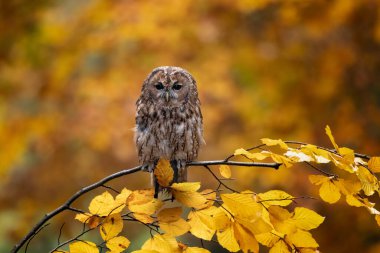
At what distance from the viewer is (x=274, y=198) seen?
1660 mm

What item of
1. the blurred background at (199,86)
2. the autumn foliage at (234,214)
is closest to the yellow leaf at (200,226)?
the autumn foliage at (234,214)

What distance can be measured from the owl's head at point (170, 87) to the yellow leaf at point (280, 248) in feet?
3.77

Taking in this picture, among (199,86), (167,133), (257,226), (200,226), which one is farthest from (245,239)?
(199,86)

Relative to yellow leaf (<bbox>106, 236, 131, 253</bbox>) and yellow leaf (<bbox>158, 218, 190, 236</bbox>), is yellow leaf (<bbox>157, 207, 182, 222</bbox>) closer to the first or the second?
yellow leaf (<bbox>158, 218, 190, 236</bbox>)

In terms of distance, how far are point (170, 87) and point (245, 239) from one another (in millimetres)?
1262

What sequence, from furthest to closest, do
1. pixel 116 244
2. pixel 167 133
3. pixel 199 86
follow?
pixel 199 86 < pixel 167 133 < pixel 116 244

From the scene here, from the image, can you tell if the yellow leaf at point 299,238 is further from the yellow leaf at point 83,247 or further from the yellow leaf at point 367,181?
the yellow leaf at point 83,247

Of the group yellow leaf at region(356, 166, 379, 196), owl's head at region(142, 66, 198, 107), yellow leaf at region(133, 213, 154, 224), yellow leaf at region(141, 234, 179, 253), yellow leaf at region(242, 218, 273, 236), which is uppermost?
owl's head at region(142, 66, 198, 107)

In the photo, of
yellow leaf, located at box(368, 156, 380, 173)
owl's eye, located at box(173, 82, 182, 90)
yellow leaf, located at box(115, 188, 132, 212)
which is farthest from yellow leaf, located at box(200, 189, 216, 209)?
owl's eye, located at box(173, 82, 182, 90)

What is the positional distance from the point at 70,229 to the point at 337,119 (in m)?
2.76

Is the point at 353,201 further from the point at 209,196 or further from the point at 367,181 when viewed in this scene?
the point at 209,196

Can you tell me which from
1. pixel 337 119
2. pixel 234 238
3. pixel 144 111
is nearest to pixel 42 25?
pixel 337 119

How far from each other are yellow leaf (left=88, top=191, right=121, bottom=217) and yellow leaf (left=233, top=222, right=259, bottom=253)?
0.33 meters

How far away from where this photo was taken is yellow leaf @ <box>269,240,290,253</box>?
5.54 ft
